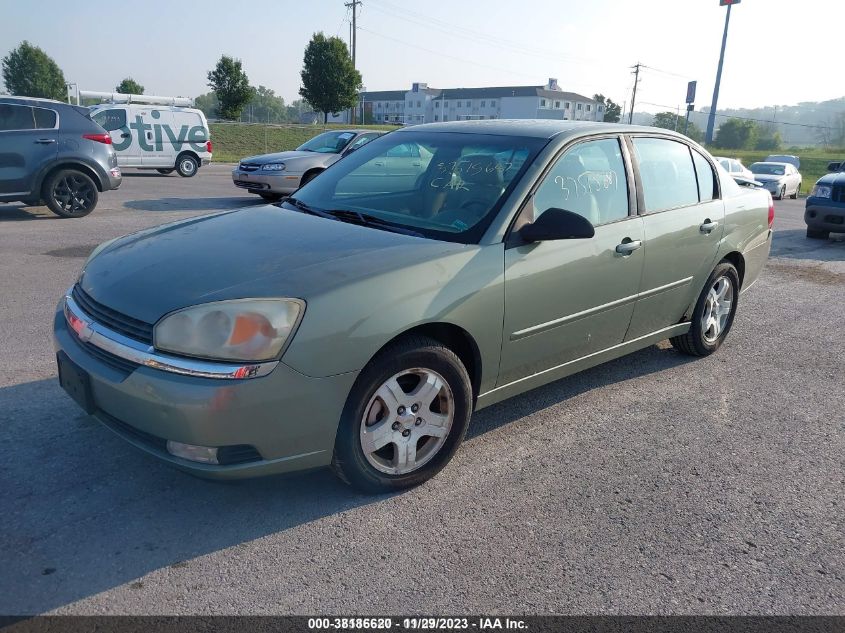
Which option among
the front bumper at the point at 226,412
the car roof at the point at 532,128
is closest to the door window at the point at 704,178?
the car roof at the point at 532,128

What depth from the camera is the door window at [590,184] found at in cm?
381

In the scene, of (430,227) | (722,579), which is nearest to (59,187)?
(430,227)

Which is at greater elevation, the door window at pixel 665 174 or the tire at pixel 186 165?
the door window at pixel 665 174

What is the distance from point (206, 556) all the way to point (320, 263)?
128cm

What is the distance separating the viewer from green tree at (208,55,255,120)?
162 ft

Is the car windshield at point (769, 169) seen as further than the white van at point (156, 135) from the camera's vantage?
Yes

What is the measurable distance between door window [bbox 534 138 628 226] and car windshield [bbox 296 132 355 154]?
427 inches

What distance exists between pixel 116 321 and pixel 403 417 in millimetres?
1278

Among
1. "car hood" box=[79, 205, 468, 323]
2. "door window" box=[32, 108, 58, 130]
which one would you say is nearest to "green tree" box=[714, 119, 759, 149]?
"door window" box=[32, 108, 58, 130]

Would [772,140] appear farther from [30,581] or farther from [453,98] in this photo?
[30,581]

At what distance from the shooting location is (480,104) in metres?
111

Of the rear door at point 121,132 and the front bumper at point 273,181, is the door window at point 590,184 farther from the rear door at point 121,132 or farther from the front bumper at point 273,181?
the rear door at point 121,132

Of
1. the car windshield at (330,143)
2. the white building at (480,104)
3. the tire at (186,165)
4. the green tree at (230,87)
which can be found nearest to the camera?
the car windshield at (330,143)

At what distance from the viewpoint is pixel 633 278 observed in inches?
165
